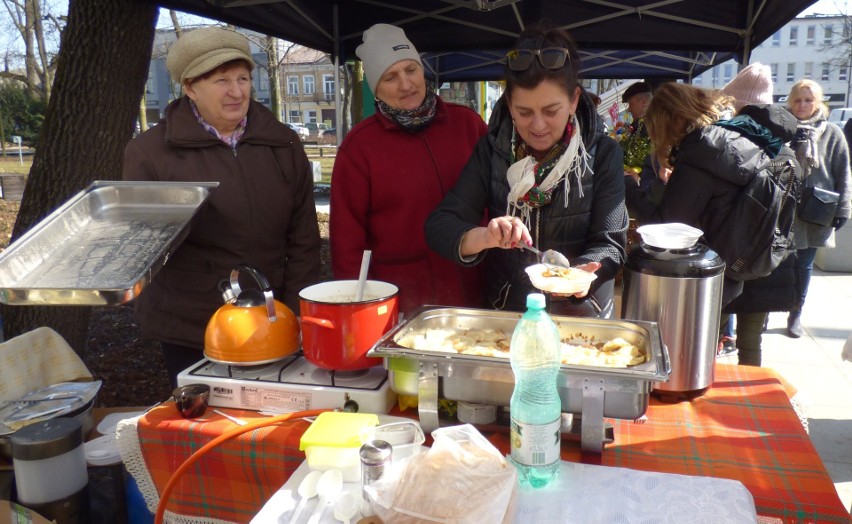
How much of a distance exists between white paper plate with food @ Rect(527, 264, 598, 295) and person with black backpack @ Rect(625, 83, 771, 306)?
130 cm

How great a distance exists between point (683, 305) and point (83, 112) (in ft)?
10.4

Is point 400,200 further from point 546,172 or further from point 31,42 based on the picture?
point 31,42

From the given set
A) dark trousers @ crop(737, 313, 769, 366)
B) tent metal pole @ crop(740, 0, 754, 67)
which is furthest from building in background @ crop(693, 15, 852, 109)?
dark trousers @ crop(737, 313, 769, 366)

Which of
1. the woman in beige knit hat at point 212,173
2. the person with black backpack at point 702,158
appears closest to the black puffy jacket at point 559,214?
the woman in beige knit hat at point 212,173

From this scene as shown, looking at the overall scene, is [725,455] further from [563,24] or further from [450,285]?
[563,24]

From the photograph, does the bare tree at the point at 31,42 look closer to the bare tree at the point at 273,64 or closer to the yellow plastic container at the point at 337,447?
the bare tree at the point at 273,64

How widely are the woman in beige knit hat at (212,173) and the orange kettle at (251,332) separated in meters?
0.51

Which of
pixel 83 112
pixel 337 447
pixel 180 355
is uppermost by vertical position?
pixel 83 112

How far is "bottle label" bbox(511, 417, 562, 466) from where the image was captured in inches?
44.6

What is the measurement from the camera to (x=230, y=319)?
1521 mm

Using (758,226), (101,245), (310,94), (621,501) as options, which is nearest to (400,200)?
(101,245)

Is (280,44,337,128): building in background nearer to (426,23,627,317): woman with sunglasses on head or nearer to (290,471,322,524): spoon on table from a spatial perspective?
(426,23,627,317): woman with sunglasses on head

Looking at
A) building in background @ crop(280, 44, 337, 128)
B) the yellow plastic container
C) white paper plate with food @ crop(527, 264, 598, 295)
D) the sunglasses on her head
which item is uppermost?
building in background @ crop(280, 44, 337, 128)

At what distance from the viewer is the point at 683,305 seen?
1.49 metres
